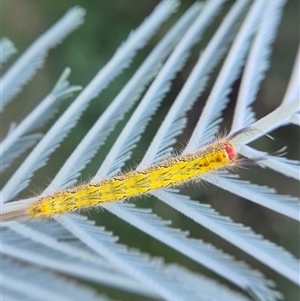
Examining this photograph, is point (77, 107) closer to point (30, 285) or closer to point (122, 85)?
point (122, 85)

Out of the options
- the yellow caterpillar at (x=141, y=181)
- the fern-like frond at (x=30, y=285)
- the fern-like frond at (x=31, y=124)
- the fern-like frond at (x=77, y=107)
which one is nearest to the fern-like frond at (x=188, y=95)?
the yellow caterpillar at (x=141, y=181)

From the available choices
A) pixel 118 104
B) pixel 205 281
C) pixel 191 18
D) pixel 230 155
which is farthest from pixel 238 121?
pixel 205 281

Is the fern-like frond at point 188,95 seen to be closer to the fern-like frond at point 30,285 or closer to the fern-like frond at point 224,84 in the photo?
the fern-like frond at point 224,84

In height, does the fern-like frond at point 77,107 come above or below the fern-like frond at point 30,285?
above

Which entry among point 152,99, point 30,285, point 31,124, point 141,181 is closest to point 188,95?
point 152,99

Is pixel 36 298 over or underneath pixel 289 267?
underneath

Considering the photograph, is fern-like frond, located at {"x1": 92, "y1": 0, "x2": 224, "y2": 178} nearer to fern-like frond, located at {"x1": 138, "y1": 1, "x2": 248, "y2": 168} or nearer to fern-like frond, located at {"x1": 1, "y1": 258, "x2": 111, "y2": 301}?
Answer: fern-like frond, located at {"x1": 138, "y1": 1, "x2": 248, "y2": 168}

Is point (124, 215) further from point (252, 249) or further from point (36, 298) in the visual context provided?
point (36, 298)

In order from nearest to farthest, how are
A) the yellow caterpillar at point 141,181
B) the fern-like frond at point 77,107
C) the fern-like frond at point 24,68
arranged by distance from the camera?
1. the yellow caterpillar at point 141,181
2. the fern-like frond at point 77,107
3. the fern-like frond at point 24,68
